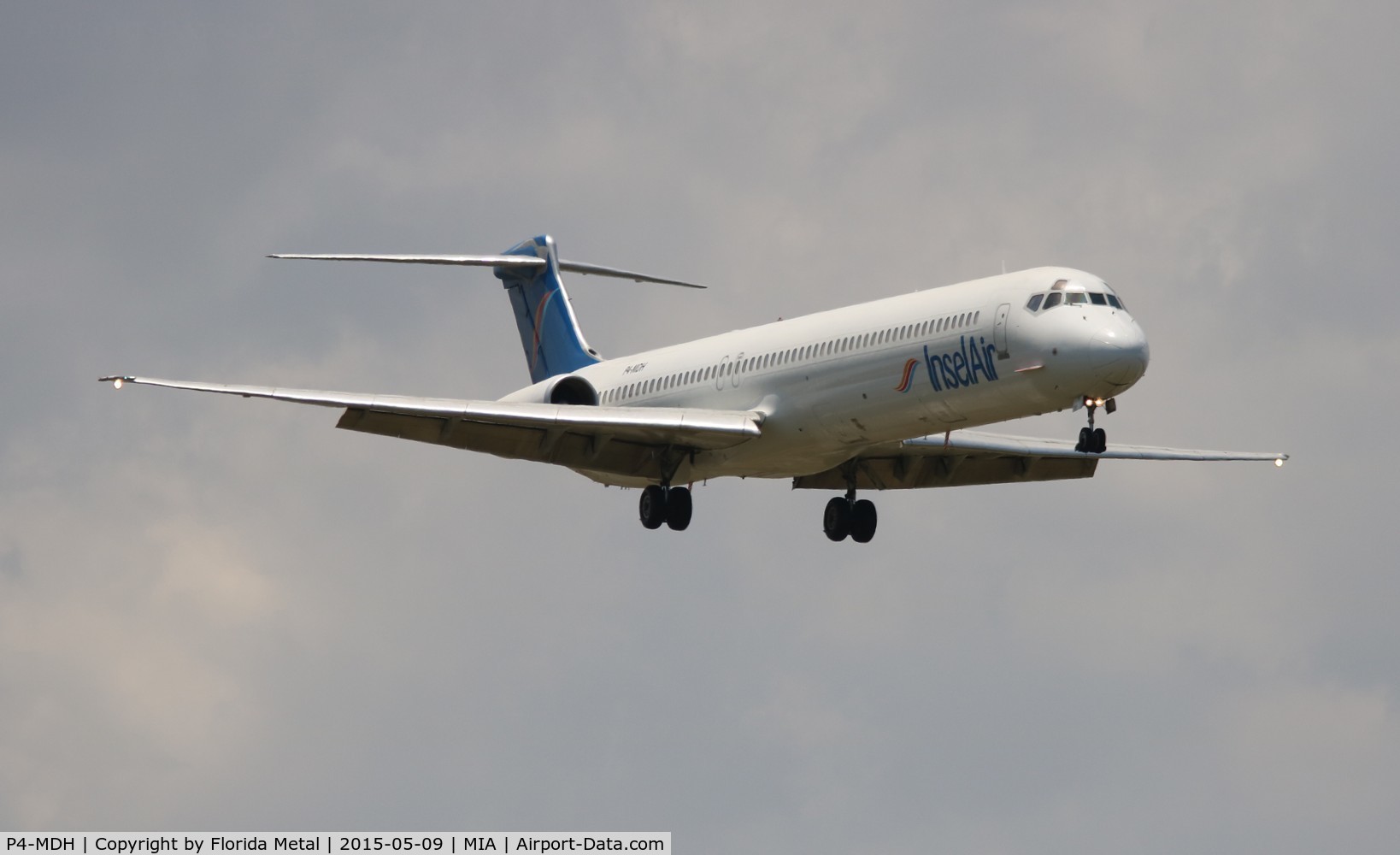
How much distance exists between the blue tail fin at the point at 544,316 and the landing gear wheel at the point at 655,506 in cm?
725

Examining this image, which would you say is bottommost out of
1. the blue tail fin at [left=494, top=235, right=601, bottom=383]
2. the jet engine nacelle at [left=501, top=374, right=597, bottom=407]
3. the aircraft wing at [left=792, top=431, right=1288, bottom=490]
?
the aircraft wing at [left=792, top=431, right=1288, bottom=490]

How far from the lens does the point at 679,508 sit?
40.4m

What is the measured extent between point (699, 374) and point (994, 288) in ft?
22.4

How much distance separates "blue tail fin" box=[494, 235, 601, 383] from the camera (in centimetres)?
4766

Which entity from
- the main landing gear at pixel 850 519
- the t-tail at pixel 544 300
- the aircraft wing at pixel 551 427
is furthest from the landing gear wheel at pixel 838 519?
the t-tail at pixel 544 300

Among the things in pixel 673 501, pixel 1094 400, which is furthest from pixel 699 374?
pixel 1094 400

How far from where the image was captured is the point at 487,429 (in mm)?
39219

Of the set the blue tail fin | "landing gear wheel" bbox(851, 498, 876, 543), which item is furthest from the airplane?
the blue tail fin

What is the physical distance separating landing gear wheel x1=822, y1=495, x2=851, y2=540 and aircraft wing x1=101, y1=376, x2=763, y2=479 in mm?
3474

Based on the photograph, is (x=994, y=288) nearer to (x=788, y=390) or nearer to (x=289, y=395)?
(x=788, y=390)

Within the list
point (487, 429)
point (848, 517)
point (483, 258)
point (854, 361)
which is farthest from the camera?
point (483, 258)

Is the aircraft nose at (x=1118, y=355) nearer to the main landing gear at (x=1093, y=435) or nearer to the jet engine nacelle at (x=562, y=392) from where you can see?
the main landing gear at (x=1093, y=435)

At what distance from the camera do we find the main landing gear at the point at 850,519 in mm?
41906

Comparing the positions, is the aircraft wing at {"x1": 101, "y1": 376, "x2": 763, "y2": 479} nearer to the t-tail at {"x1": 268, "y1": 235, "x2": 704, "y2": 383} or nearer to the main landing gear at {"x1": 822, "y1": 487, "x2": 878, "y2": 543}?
the main landing gear at {"x1": 822, "y1": 487, "x2": 878, "y2": 543}
